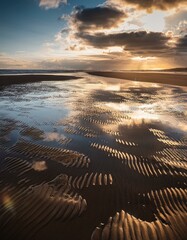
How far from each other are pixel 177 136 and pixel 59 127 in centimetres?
589

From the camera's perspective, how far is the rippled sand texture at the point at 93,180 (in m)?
4.90

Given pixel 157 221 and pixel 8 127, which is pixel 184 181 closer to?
pixel 157 221

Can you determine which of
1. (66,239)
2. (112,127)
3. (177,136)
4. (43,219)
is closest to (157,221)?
(66,239)

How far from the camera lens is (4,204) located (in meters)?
5.53

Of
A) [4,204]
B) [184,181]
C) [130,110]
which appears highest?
[4,204]

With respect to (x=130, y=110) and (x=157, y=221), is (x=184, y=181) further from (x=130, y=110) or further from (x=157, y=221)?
(x=130, y=110)

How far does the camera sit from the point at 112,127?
12.2 metres

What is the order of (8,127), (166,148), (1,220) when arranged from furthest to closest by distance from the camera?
(8,127) → (166,148) → (1,220)

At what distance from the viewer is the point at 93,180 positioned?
6828mm

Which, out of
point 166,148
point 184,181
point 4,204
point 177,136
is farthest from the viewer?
point 177,136

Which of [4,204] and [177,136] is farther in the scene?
[177,136]

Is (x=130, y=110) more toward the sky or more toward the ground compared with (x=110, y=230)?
more toward the ground

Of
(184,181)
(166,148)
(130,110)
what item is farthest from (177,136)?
(130,110)

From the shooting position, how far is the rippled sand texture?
490 cm
